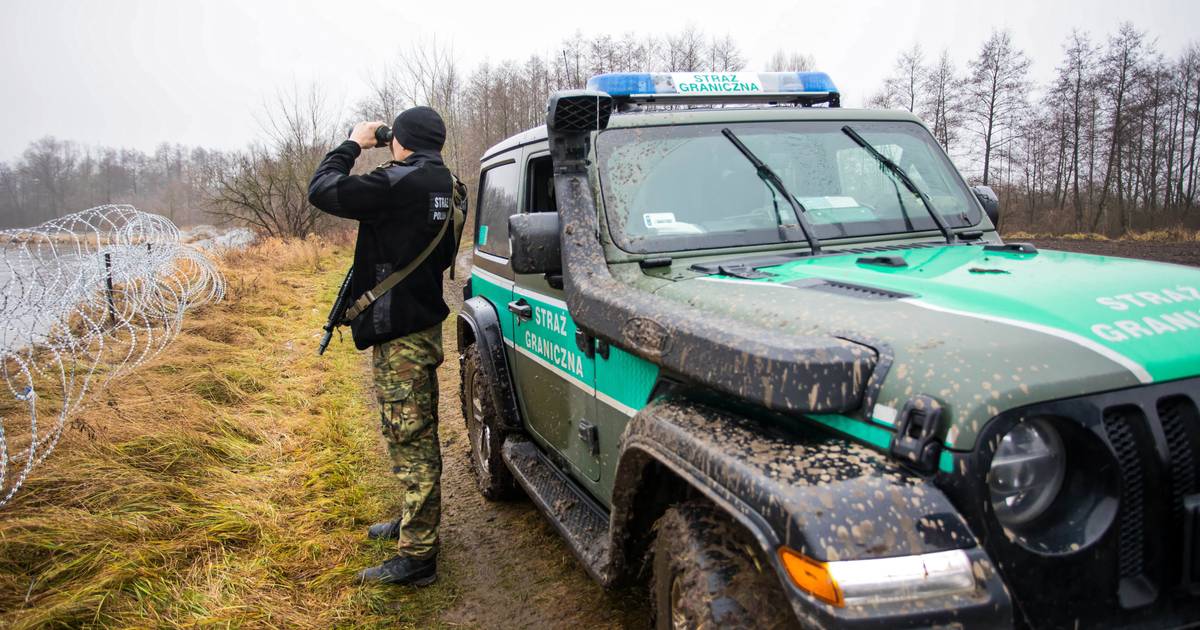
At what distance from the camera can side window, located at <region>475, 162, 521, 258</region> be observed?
416 cm

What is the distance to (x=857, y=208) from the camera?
10.1 ft

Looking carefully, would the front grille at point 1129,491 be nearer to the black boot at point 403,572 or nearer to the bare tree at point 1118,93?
the black boot at point 403,572

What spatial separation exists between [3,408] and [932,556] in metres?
7.34

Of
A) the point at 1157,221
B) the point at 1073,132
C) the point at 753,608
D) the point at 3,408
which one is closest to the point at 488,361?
the point at 753,608

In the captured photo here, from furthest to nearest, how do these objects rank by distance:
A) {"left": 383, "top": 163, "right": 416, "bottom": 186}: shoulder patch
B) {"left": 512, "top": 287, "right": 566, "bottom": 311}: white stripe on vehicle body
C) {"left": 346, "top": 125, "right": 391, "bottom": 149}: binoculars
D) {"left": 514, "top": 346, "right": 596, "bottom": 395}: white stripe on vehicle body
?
{"left": 346, "top": 125, "right": 391, "bottom": 149}: binoculars < {"left": 383, "top": 163, "right": 416, "bottom": 186}: shoulder patch < {"left": 512, "top": 287, "right": 566, "bottom": 311}: white stripe on vehicle body < {"left": 514, "top": 346, "right": 596, "bottom": 395}: white stripe on vehicle body

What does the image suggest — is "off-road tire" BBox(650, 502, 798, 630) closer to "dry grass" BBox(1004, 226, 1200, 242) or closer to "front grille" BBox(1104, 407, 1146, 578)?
"front grille" BBox(1104, 407, 1146, 578)

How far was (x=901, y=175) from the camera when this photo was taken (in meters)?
3.22

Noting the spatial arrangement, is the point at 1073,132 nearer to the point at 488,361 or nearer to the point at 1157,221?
the point at 1157,221

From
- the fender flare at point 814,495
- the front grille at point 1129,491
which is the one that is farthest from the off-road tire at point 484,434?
the front grille at point 1129,491

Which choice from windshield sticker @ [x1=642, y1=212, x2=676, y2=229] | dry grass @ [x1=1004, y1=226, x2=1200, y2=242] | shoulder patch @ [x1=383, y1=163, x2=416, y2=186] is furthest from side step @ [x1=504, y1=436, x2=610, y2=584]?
dry grass @ [x1=1004, y1=226, x2=1200, y2=242]

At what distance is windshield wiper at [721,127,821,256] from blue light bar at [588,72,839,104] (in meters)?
0.64

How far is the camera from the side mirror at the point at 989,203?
3.42 meters

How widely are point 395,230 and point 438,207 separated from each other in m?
0.24

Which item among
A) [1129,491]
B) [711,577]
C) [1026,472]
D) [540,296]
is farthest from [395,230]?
[1129,491]
